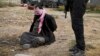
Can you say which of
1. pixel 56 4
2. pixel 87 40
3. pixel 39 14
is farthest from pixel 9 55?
pixel 56 4

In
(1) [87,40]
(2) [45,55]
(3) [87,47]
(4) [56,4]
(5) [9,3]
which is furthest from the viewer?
(4) [56,4]

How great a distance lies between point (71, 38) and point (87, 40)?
1.52 feet

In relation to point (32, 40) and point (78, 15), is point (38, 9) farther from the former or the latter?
point (78, 15)

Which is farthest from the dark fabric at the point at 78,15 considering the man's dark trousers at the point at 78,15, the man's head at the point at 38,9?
the man's head at the point at 38,9

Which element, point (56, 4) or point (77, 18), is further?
point (56, 4)

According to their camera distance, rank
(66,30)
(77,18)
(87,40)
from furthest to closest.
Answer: (66,30) < (87,40) < (77,18)

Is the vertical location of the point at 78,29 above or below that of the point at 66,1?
below

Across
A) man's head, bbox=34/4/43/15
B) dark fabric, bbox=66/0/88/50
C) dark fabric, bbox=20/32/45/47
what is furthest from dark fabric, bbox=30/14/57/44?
dark fabric, bbox=66/0/88/50

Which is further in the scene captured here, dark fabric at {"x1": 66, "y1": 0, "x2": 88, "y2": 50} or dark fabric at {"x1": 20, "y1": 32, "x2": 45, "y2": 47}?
dark fabric at {"x1": 20, "y1": 32, "x2": 45, "y2": 47}

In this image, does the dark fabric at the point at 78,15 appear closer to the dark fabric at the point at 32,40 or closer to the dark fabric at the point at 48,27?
the dark fabric at the point at 32,40

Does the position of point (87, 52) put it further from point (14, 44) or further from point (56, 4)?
point (56, 4)

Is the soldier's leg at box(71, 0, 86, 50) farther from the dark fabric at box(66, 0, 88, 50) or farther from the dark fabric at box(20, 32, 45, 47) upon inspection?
the dark fabric at box(20, 32, 45, 47)

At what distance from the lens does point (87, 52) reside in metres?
6.87

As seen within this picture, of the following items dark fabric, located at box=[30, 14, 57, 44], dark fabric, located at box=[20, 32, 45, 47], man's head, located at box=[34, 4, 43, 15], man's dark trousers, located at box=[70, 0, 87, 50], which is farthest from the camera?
dark fabric, located at box=[30, 14, 57, 44]
